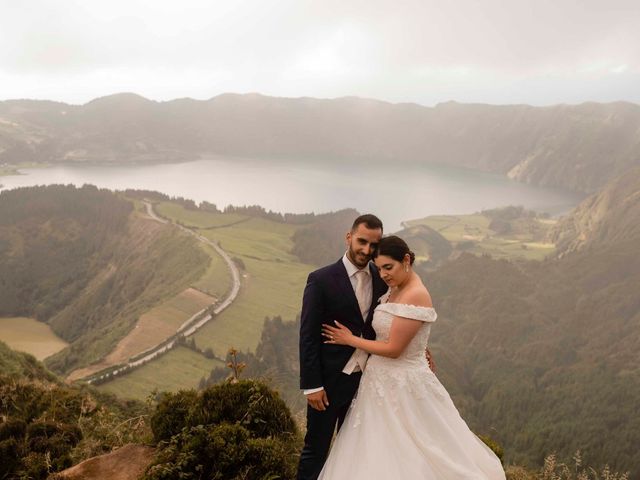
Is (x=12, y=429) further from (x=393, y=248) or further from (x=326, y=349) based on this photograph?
(x=393, y=248)

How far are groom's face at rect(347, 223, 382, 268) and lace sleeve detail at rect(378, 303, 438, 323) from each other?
0.59m

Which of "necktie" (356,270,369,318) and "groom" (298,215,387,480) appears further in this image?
"necktie" (356,270,369,318)

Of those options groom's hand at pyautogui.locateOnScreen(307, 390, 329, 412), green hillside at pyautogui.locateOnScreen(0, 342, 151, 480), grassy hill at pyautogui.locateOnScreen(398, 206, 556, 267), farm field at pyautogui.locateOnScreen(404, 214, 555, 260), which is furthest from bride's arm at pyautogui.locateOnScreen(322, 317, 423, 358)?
farm field at pyautogui.locateOnScreen(404, 214, 555, 260)

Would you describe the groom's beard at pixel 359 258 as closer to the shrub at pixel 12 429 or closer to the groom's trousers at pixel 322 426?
the groom's trousers at pixel 322 426

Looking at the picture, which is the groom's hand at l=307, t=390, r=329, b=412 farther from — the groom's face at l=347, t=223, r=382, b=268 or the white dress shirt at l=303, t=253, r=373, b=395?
the groom's face at l=347, t=223, r=382, b=268

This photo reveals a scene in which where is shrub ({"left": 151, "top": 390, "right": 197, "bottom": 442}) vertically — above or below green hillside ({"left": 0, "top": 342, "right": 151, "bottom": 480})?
above

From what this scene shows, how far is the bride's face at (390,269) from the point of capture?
5199 millimetres

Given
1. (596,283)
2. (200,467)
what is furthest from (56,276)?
(596,283)

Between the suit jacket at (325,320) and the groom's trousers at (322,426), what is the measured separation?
13cm

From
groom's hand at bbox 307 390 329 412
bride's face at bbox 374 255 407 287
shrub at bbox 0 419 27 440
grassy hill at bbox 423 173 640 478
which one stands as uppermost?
bride's face at bbox 374 255 407 287

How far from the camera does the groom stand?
5.27 metres

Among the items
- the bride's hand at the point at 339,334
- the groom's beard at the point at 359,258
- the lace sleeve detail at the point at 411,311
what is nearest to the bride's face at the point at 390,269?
the groom's beard at the point at 359,258

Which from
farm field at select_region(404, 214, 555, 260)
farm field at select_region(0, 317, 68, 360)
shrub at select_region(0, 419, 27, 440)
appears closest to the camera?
shrub at select_region(0, 419, 27, 440)

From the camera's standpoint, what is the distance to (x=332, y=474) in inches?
211
